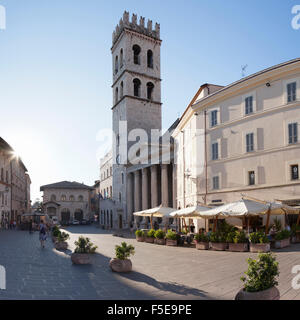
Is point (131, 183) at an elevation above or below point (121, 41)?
below

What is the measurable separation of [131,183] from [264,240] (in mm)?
37229

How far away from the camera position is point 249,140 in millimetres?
24500

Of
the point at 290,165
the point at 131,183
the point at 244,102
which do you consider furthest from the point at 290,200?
the point at 131,183

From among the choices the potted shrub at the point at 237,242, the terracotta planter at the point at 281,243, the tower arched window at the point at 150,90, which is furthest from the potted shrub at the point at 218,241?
the tower arched window at the point at 150,90

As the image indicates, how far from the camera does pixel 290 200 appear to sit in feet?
70.5

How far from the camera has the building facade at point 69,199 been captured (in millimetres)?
79875

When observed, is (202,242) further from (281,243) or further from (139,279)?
(139,279)

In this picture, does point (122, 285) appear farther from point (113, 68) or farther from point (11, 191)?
point (113, 68)

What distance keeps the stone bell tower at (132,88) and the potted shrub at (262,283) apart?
46577 millimetres

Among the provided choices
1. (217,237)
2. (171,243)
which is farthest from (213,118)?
(217,237)

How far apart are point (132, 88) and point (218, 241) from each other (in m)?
41.4

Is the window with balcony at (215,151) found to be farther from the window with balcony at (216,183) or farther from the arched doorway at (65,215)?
the arched doorway at (65,215)

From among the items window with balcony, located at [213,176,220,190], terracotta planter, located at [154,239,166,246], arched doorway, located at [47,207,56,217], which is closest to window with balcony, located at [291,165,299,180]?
window with balcony, located at [213,176,220,190]
